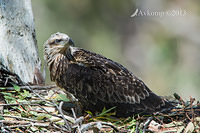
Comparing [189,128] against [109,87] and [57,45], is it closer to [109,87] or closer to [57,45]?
[109,87]

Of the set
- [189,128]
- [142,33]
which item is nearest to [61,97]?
[189,128]

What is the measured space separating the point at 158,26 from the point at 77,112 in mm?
10963

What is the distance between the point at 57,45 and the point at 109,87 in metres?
1.11

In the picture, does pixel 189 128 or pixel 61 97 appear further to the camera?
pixel 61 97

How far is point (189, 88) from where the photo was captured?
13.4m

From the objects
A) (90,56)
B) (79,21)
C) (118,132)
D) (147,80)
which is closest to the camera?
(118,132)

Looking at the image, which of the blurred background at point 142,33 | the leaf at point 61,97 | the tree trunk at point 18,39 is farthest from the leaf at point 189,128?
the blurred background at point 142,33

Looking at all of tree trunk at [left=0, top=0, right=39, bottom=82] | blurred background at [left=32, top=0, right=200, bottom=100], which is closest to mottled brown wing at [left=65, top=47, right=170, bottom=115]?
tree trunk at [left=0, top=0, right=39, bottom=82]

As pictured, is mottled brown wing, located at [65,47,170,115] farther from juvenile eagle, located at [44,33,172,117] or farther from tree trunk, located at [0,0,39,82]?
tree trunk, located at [0,0,39,82]

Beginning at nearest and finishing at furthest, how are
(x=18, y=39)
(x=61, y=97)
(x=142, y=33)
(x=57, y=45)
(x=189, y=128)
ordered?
1. (x=189, y=128)
2. (x=61, y=97)
3. (x=57, y=45)
4. (x=18, y=39)
5. (x=142, y=33)

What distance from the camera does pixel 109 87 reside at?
4707 mm

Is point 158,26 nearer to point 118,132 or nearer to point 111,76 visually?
point 111,76

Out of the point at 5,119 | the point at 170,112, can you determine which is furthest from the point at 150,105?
the point at 5,119

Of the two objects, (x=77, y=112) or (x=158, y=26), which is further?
(x=158, y=26)
